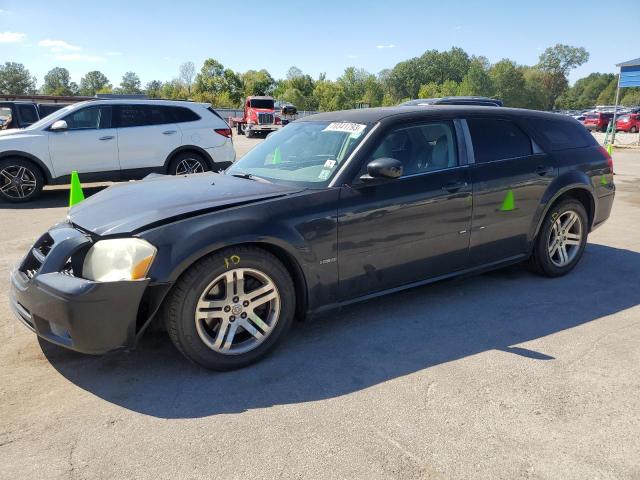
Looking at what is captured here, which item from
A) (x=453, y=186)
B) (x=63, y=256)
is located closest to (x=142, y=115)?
(x=63, y=256)

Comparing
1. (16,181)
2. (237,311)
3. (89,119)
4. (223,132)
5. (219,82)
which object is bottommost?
(237,311)

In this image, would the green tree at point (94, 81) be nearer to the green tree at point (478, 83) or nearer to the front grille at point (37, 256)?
the green tree at point (478, 83)

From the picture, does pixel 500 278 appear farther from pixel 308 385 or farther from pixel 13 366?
pixel 13 366

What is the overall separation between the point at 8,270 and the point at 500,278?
500 cm

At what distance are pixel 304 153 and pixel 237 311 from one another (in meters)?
1.51

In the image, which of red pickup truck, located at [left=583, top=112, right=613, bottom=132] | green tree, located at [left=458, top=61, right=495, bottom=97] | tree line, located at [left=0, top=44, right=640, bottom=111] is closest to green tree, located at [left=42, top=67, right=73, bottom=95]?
tree line, located at [left=0, top=44, right=640, bottom=111]

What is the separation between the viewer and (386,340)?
3.60m

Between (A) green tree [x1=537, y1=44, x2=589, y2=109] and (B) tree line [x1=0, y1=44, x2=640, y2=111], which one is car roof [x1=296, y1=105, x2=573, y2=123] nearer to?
(B) tree line [x1=0, y1=44, x2=640, y2=111]

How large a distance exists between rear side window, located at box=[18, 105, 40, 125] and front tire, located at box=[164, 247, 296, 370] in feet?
40.4

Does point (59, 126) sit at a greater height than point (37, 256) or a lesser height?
greater

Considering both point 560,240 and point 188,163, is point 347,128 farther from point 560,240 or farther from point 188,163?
point 188,163

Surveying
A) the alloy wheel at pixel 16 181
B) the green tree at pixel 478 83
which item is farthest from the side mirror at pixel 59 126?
the green tree at pixel 478 83

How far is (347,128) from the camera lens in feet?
13.0

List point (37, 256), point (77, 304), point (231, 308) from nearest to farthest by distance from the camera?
1. point (77, 304)
2. point (231, 308)
3. point (37, 256)
